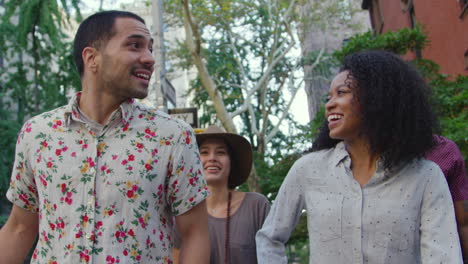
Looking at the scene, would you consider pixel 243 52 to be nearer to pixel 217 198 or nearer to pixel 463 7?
pixel 463 7

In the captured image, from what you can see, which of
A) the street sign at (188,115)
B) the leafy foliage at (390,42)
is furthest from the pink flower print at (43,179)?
the leafy foliage at (390,42)

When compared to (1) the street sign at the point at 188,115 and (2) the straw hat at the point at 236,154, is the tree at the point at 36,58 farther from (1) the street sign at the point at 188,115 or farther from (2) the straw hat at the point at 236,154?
(2) the straw hat at the point at 236,154

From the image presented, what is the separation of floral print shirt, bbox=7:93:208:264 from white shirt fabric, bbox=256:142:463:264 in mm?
585

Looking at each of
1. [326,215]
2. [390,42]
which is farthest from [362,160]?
[390,42]

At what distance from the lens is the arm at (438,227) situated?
2541 mm

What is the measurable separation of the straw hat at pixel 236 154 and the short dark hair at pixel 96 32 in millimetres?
2023

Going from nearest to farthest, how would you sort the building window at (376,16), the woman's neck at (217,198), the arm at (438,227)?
the arm at (438,227) → the woman's neck at (217,198) → the building window at (376,16)

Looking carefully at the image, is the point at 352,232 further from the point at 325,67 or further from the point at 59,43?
the point at 325,67

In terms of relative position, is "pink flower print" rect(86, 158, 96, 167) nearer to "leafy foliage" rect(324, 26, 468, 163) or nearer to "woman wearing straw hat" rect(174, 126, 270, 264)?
"woman wearing straw hat" rect(174, 126, 270, 264)

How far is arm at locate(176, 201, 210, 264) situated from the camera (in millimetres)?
2510

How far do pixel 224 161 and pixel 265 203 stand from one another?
55 cm

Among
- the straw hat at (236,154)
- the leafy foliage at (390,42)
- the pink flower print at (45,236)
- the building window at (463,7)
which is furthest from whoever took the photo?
the building window at (463,7)

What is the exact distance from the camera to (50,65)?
16969mm

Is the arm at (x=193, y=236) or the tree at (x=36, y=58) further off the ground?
the tree at (x=36, y=58)
